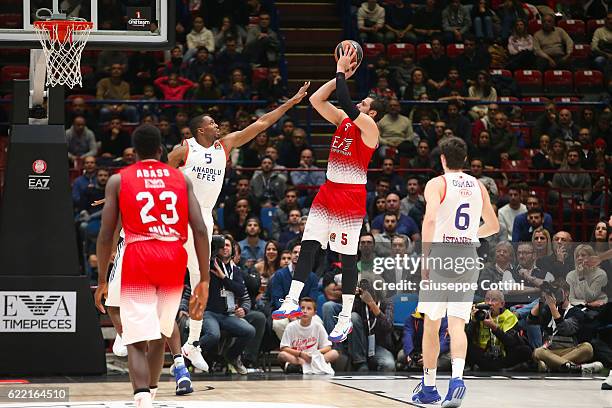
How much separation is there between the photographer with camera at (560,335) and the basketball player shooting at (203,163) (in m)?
4.77

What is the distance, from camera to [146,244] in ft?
26.0

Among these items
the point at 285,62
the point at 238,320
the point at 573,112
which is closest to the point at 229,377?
the point at 238,320

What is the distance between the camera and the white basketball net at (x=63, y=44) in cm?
1173

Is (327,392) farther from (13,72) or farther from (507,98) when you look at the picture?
(507,98)

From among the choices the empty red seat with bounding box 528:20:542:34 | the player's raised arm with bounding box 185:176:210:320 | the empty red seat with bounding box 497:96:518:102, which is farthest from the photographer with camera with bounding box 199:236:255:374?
the empty red seat with bounding box 528:20:542:34

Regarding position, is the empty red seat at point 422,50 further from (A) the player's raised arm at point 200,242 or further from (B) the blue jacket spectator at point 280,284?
(A) the player's raised arm at point 200,242

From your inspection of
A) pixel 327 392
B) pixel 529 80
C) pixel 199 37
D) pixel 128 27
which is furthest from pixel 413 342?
pixel 529 80

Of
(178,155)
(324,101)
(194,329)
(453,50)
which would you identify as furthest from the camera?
(453,50)

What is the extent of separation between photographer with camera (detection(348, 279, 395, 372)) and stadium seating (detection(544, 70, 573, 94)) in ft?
27.9

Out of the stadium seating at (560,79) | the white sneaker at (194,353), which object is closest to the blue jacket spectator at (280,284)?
the white sneaker at (194,353)

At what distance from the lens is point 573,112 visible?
20.2 metres

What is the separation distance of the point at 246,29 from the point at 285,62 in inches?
36.3

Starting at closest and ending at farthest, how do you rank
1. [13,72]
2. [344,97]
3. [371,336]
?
[344,97] → [371,336] → [13,72]

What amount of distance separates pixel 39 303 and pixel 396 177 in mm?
6684
